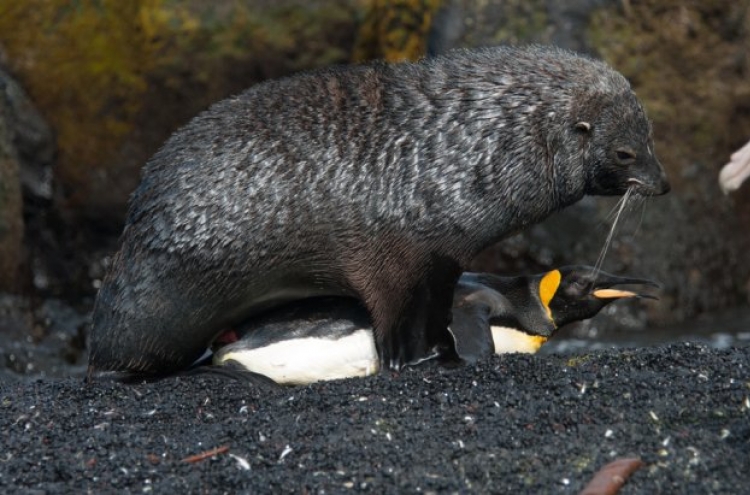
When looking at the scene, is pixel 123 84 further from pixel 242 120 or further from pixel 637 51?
pixel 242 120

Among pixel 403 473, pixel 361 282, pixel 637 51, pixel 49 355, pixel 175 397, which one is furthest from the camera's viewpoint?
pixel 637 51

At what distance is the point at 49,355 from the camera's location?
11281mm

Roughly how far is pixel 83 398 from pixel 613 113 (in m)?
3.27

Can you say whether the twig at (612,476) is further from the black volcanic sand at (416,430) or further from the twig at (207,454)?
the twig at (207,454)

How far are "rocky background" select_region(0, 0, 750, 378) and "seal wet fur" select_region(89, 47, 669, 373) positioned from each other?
515cm

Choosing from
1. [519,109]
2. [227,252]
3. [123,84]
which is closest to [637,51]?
[123,84]

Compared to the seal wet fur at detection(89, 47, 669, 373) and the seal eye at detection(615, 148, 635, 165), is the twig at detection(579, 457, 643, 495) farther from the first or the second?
the seal eye at detection(615, 148, 635, 165)

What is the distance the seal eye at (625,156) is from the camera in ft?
Answer: 23.5

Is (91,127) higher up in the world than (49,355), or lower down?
higher up

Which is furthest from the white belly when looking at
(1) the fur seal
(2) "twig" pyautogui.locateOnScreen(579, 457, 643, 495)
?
(2) "twig" pyautogui.locateOnScreen(579, 457, 643, 495)

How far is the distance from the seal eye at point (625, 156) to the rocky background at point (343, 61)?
16.4ft

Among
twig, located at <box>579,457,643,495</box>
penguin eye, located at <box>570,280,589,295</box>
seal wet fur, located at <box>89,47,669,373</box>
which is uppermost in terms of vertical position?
seal wet fur, located at <box>89,47,669,373</box>

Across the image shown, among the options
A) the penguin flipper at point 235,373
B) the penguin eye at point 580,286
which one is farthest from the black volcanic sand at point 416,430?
the penguin eye at point 580,286

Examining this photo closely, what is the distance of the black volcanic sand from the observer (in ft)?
16.6
